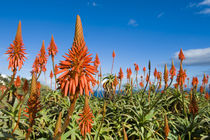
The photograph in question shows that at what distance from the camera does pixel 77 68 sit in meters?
1.85

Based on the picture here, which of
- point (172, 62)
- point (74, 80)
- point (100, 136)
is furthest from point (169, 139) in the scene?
point (74, 80)

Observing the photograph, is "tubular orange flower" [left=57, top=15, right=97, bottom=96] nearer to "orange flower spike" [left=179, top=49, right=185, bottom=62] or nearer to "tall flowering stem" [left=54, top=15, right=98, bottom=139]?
"tall flowering stem" [left=54, top=15, right=98, bottom=139]

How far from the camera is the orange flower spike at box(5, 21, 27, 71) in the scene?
3930 millimetres

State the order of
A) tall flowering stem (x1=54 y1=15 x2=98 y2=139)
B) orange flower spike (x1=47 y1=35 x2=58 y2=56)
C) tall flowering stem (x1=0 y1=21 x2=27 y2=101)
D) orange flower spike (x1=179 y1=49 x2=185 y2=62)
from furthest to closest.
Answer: orange flower spike (x1=47 y1=35 x2=58 y2=56) → orange flower spike (x1=179 y1=49 x2=185 y2=62) → tall flowering stem (x1=0 y1=21 x2=27 y2=101) → tall flowering stem (x1=54 y1=15 x2=98 y2=139)

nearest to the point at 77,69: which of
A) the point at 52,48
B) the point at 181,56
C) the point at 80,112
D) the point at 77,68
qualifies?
the point at 77,68

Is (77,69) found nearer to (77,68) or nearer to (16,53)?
(77,68)

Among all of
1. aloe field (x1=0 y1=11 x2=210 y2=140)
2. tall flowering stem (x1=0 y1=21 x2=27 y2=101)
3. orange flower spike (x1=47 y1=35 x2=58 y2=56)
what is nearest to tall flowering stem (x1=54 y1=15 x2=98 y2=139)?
aloe field (x1=0 y1=11 x2=210 y2=140)

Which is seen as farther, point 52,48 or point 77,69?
point 52,48

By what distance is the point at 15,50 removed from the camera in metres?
4.01

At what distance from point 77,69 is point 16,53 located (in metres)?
3.12

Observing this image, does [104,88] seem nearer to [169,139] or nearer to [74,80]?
[169,139]

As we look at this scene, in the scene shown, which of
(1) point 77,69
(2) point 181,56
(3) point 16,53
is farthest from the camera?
(2) point 181,56

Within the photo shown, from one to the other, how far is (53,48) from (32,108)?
467 centimetres

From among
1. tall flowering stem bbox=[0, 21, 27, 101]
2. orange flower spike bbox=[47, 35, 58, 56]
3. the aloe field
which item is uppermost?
orange flower spike bbox=[47, 35, 58, 56]
